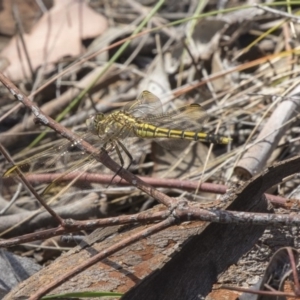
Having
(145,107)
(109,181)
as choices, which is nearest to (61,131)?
(109,181)

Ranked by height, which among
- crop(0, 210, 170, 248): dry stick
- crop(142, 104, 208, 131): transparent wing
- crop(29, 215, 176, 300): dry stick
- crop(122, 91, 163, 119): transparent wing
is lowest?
crop(29, 215, 176, 300): dry stick

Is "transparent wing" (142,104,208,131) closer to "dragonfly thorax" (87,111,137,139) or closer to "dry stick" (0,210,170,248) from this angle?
"dragonfly thorax" (87,111,137,139)

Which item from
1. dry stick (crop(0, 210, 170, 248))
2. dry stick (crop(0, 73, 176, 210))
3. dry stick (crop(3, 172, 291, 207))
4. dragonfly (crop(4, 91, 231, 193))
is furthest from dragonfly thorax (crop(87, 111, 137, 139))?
dry stick (crop(0, 210, 170, 248))

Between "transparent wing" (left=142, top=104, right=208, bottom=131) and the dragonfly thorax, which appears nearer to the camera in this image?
the dragonfly thorax

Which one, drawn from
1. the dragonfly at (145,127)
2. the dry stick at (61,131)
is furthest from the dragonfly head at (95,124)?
the dry stick at (61,131)

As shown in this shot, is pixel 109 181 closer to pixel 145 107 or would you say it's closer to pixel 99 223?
pixel 145 107

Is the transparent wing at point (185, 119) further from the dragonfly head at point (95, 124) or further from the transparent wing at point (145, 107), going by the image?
the dragonfly head at point (95, 124)
